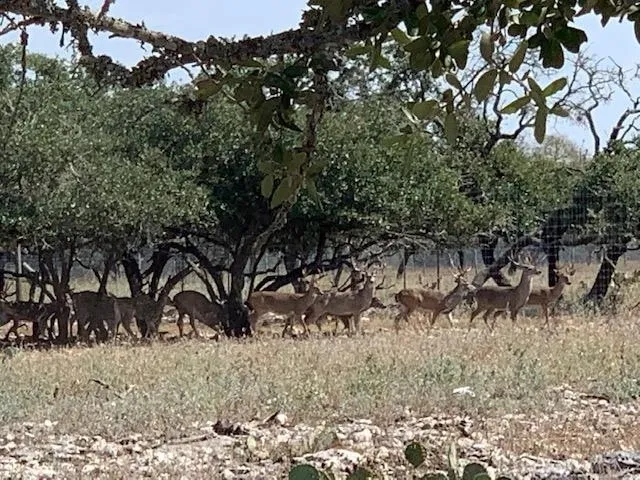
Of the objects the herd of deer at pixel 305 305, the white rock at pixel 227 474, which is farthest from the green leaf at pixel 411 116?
the herd of deer at pixel 305 305

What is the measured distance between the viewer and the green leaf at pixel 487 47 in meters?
2.05

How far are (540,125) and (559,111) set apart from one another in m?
0.10

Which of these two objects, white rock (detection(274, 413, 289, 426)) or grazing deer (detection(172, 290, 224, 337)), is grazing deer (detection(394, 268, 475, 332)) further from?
white rock (detection(274, 413, 289, 426))

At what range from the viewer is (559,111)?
213 cm

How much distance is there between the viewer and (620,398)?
30.2ft

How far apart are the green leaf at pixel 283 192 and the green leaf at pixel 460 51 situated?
462 millimetres

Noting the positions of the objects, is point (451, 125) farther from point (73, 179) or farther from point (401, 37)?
point (73, 179)

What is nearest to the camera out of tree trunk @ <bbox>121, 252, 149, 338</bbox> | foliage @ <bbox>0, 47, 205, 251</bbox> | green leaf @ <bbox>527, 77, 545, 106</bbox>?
green leaf @ <bbox>527, 77, 545, 106</bbox>

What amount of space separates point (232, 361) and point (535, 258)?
1386cm

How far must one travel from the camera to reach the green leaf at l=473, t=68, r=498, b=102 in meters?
2.01

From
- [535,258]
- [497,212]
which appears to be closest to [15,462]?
[497,212]

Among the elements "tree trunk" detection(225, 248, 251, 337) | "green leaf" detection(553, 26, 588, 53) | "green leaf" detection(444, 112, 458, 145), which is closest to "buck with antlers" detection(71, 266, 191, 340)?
"tree trunk" detection(225, 248, 251, 337)

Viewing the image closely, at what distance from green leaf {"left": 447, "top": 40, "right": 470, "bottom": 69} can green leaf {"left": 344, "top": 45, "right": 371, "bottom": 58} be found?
0.88 feet

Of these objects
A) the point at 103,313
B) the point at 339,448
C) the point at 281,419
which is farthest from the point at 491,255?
the point at 339,448
